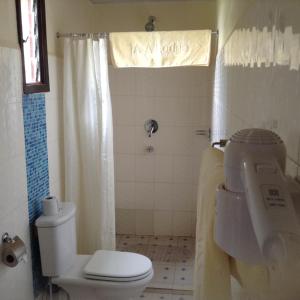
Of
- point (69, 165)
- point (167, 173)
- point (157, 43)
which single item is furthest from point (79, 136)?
point (167, 173)

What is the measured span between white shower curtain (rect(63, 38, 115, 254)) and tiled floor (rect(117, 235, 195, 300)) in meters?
0.57

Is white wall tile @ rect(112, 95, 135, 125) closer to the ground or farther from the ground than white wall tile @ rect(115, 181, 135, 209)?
farther from the ground

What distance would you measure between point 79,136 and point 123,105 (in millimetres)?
949

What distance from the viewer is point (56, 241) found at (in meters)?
2.11

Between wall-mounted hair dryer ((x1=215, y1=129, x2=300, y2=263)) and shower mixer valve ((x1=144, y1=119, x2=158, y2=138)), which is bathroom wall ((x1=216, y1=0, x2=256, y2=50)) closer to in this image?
wall-mounted hair dryer ((x1=215, y1=129, x2=300, y2=263))

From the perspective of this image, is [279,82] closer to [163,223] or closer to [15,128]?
[15,128]

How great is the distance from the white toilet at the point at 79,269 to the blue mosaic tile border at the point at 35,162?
8 cm

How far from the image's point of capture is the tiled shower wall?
332cm

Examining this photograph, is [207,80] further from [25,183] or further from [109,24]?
[25,183]

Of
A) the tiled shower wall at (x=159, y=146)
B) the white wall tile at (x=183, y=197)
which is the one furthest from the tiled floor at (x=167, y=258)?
the white wall tile at (x=183, y=197)

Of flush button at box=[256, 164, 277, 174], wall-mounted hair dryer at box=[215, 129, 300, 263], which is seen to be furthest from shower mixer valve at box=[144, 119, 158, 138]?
flush button at box=[256, 164, 277, 174]

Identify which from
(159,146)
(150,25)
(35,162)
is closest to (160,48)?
(150,25)

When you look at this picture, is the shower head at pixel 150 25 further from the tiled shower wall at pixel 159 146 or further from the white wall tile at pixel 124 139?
the white wall tile at pixel 124 139

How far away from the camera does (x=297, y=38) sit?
49 centimetres
